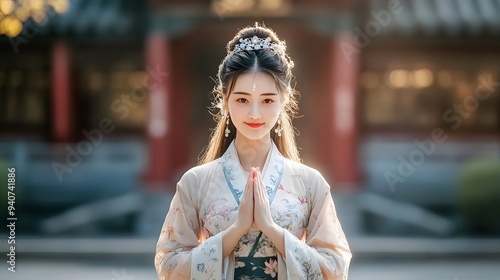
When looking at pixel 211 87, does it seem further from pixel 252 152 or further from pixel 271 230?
pixel 271 230

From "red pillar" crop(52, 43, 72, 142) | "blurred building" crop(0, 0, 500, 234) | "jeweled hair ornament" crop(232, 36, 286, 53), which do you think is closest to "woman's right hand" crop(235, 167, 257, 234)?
"jeweled hair ornament" crop(232, 36, 286, 53)

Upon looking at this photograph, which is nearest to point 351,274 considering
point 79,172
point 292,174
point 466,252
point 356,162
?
point 466,252

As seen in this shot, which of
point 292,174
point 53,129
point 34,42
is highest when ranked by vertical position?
point 34,42

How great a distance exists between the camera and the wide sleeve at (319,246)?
10.2 ft

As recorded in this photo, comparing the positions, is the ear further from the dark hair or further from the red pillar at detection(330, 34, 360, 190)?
the red pillar at detection(330, 34, 360, 190)

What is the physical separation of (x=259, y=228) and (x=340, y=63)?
42.1 feet

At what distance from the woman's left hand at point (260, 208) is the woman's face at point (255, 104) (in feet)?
0.70

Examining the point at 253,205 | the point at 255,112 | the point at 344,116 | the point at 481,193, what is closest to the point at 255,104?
the point at 255,112

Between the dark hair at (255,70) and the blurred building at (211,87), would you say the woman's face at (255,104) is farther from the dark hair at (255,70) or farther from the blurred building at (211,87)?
the blurred building at (211,87)

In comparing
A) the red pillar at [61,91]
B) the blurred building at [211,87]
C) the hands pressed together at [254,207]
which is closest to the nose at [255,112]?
the hands pressed together at [254,207]

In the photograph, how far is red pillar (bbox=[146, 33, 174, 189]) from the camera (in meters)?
15.9

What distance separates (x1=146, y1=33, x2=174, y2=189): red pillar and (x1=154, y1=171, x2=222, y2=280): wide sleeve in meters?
12.7

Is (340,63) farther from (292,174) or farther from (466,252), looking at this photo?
(292,174)

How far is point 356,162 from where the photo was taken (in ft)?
53.0
